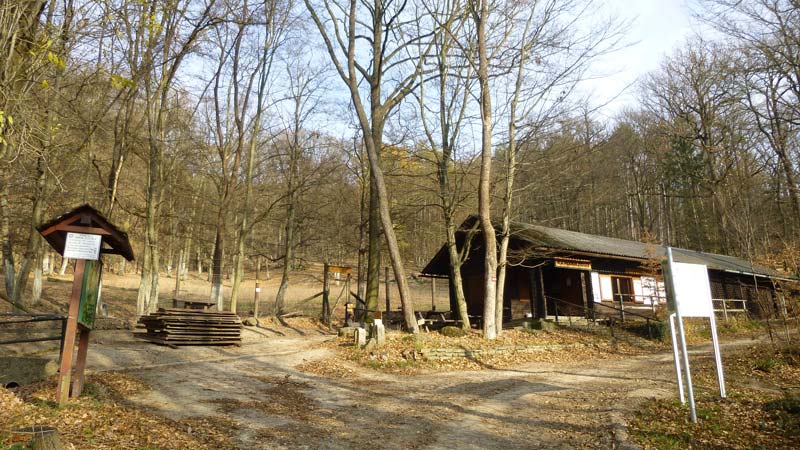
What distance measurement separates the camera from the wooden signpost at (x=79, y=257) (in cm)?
722

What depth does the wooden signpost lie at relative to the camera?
7.22 m

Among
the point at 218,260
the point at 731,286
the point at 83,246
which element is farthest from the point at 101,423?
the point at 731,286

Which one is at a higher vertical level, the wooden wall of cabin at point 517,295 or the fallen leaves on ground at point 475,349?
the wooden wall of cabin at point 517,295

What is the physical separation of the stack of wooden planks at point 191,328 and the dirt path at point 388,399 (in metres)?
0.79

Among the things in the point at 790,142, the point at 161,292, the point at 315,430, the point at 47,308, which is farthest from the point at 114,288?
the point at 790,142

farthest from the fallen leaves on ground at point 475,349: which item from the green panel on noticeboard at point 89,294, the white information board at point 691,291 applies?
the white information board at point 691,291

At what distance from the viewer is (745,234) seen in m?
23.2

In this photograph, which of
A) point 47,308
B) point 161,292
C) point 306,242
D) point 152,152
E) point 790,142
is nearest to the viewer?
point 152,152

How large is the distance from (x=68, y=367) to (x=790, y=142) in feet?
114

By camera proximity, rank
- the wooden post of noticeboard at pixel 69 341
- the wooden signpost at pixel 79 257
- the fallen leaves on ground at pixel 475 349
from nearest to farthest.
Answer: the wooden post of noticeboard at pixel 69 341 → the wooden signpost at pixel 79 257 → the fallen leaves on ground at pixel 475 349

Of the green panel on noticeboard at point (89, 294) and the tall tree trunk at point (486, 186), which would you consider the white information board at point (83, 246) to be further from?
the tall tree trunk at point (486, 186)

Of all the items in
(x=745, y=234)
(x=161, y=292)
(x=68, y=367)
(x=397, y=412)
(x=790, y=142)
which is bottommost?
(x=397, y=412)

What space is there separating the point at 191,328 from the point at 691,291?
13365mm

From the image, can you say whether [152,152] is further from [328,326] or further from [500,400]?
[500,400]
